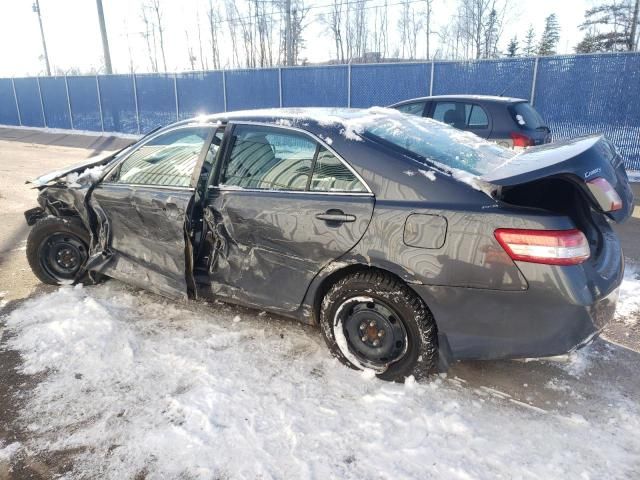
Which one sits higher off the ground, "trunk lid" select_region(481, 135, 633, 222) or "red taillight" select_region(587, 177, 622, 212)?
"trunk lid" select_region(481, 135, 633, 222)

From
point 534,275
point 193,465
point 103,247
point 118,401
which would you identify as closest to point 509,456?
point 534,275

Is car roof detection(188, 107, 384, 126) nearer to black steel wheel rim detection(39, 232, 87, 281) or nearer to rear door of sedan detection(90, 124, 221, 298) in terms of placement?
rear door of sedan detection(90, 124, 221, 298)

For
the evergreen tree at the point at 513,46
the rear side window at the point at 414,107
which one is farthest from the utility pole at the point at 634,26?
the rear side window at the point at 414,107

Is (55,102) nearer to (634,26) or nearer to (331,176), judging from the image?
(331,176)

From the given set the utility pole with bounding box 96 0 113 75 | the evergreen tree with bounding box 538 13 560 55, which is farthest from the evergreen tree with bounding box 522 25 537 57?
the utility pole with bounding box 96 0 113 75

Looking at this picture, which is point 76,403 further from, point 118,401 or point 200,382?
point 200,382

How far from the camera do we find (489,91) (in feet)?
36.6

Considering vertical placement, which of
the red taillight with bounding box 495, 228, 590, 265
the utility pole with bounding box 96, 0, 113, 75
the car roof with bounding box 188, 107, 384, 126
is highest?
the utility pole with bounding box 96, 0, 113, 75

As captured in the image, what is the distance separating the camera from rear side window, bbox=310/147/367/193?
2.84 m

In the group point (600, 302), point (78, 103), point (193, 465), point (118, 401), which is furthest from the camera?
point (78, 103)

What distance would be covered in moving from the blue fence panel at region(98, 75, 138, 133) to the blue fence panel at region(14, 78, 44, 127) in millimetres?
5148

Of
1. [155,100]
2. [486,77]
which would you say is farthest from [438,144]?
[155,100]

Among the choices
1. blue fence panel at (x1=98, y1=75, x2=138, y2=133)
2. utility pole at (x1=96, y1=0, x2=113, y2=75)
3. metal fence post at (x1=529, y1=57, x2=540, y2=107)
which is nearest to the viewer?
metal fence post at (x1=529, y1=57, x2=540, y2=107)

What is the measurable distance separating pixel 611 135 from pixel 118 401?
35.9 feet
